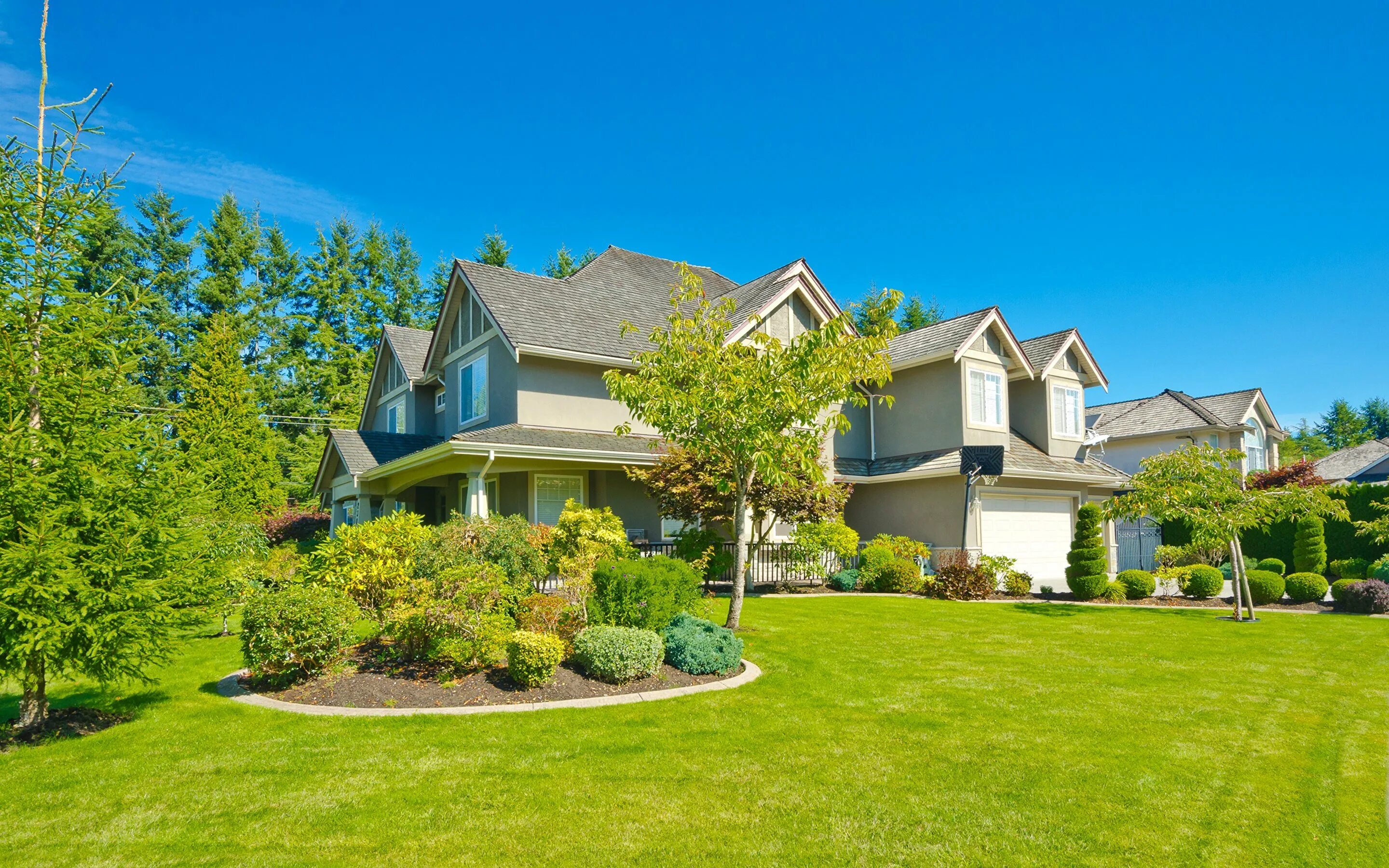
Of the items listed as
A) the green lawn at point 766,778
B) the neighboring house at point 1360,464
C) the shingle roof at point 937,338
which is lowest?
the green lawn at point 766,778

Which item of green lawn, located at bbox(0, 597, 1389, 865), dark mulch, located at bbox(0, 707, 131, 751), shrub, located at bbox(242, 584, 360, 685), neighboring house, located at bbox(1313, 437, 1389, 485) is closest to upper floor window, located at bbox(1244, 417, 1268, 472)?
neighboring house, located at bbox(1313, 437, 1389, 485)

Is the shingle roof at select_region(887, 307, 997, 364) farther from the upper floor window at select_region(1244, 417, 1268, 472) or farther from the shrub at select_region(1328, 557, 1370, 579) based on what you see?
the upper floor window at select_region(1244, 417, 1268, 472)

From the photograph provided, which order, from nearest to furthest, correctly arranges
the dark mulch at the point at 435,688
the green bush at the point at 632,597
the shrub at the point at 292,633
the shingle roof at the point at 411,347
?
1. the dark mulch at the point at 435,688
2. the shrub at the point at 292,633
3. the green bush at the point at 632,597
4. the shingle roof at the point at 411,347

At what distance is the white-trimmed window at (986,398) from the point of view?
2262 centimetres

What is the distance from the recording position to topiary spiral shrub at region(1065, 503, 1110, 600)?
18.0 m

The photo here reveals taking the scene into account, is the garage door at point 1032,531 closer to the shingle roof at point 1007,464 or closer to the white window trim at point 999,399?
the shingle roof at point 1007,464

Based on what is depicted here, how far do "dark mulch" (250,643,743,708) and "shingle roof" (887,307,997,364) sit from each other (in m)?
15.8

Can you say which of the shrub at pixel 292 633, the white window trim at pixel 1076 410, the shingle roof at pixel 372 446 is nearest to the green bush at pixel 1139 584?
the white window trim at pixel 1076 410

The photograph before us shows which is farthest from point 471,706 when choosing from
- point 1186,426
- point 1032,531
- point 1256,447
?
point 1256,447

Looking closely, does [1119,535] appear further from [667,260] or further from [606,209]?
[606,209]

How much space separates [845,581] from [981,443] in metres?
7.09

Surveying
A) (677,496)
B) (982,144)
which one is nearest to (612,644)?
(677,496)

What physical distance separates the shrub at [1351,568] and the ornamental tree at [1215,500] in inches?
247

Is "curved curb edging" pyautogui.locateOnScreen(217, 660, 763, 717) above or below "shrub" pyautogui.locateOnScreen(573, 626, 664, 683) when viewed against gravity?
below
